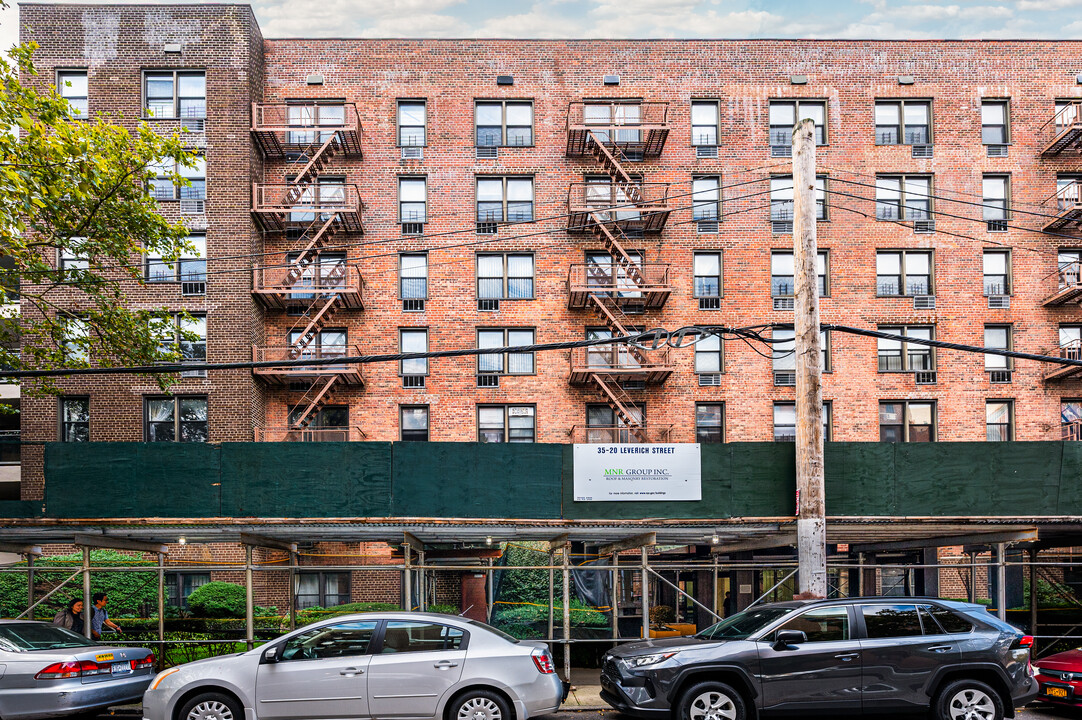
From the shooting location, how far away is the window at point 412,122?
31.1 m

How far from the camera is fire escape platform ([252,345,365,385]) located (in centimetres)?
2875

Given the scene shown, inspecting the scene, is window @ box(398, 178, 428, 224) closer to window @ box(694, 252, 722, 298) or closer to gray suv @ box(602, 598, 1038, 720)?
window @ box(694, 252, 722, 298)

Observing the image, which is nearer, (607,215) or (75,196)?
(75,196)

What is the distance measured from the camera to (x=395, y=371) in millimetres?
30188

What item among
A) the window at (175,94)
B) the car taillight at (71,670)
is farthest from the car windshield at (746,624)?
the window at (175,94)

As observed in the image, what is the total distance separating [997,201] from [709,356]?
435 inches

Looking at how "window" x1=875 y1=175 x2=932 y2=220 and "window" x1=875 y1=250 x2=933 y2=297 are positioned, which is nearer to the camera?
"window" x1=875 y1=250 x2=933 y2=297

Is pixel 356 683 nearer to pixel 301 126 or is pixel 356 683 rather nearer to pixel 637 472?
pixel 637 472

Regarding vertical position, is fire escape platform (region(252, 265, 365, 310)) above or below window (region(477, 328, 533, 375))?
above

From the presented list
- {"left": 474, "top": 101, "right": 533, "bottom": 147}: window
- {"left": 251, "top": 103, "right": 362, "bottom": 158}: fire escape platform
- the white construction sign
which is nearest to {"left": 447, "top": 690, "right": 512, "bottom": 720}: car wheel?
the white construction sign

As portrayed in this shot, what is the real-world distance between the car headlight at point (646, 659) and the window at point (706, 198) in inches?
846

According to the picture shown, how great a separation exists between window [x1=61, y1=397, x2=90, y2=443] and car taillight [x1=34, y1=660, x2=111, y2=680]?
751 inches

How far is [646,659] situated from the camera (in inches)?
452

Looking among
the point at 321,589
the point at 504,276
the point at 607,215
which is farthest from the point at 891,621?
the point at 321,589
